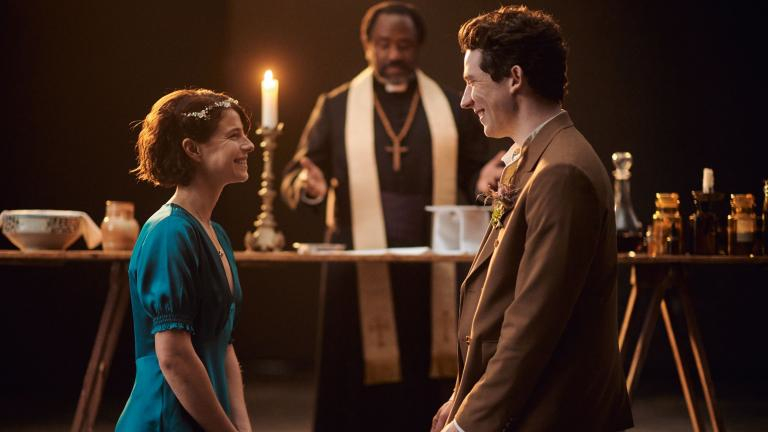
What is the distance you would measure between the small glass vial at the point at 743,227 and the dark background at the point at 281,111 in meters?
2.80

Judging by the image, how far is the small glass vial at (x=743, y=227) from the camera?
11.1 ft

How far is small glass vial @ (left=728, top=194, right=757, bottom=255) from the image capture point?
134 inches

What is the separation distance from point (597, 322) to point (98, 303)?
5082 millimetres

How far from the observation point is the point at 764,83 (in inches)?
256

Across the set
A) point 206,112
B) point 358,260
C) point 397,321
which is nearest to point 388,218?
point 397,321

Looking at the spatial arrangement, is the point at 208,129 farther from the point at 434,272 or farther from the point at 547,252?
the point at 434,272

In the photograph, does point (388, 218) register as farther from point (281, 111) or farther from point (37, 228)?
point (281, 111)

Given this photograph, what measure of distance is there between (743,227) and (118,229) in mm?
2323

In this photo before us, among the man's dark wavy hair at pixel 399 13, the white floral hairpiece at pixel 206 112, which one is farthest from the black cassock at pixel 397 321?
the white floral hairpiece at pixel 206 112

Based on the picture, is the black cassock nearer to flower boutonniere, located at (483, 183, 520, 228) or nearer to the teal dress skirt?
the teal dress skirt

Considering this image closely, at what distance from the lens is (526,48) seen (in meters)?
1.61

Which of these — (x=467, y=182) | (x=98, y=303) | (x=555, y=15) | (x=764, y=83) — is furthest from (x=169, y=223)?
(x=764, y=83)

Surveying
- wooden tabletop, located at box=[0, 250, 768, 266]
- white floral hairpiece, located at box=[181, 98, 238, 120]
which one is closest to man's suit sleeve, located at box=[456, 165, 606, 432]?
white floral hairpiece, located at box=[181, 98, 238, 120]

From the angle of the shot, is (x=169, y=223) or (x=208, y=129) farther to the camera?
(x=208, y=129)
